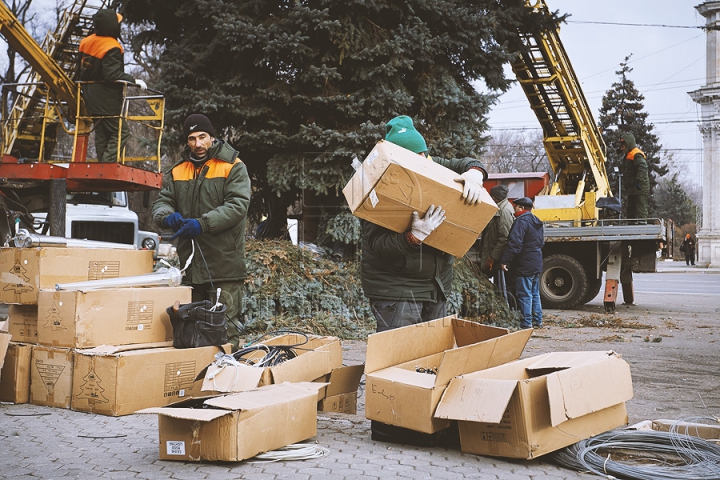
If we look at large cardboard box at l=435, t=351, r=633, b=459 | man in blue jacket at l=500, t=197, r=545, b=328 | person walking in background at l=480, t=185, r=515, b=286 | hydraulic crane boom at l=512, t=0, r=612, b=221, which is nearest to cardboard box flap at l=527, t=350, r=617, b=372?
large cardboard box at l=435, t=351, r=633, b=459

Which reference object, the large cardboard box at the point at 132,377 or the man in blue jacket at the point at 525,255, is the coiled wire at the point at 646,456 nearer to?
the large cardboard box at the point at 132,377

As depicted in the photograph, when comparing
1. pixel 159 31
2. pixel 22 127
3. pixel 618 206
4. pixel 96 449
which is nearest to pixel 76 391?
pixel 96 449

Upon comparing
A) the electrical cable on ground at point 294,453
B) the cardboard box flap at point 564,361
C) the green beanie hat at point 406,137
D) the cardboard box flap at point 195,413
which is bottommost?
the electrical cable on ground at point 294,453

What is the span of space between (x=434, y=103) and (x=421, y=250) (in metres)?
6.32

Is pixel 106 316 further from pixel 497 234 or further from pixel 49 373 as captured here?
pixel 497 234

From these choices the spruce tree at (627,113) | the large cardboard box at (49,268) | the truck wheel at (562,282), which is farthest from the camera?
the spruce tree at (627,113)

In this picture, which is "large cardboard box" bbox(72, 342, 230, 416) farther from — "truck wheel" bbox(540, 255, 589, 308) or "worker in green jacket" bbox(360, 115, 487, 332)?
"truck wheel" bbox(540, 255, 589, 308)

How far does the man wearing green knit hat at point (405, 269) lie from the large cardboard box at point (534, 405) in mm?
820

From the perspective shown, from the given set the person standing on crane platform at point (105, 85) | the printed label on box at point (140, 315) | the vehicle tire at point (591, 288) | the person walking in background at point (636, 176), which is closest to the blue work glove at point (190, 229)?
the printed label on box at point (140, 315)

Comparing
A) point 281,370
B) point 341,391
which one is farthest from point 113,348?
point 341,391

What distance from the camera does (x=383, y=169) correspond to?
420cm

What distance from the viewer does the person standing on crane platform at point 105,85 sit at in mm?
9055

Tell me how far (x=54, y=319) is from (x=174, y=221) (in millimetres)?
1084

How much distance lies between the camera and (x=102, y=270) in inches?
220
